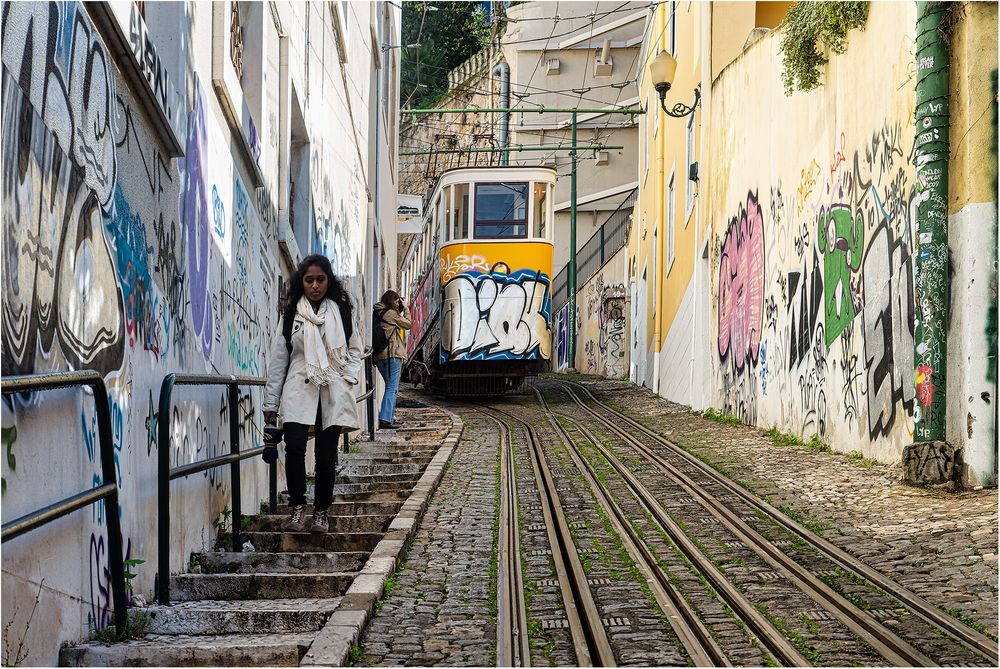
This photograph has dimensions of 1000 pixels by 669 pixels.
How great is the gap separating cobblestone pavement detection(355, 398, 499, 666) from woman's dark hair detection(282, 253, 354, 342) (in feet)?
4.56

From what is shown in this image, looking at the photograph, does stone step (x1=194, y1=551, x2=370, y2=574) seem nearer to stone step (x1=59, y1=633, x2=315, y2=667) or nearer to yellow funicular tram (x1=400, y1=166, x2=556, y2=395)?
stone step (x1=59, y1=633, x2=315, y2=667)

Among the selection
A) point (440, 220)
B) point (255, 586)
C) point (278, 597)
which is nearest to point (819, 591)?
point (278, 597)

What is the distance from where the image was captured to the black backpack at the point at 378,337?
1289 centimetres

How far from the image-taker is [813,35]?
1065 cm

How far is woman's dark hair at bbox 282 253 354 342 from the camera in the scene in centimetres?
590

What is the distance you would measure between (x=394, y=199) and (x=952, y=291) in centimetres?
1749

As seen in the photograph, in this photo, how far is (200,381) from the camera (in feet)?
16.4

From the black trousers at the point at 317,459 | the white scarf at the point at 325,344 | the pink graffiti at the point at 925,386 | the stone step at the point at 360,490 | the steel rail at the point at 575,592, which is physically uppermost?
the white scarf at the point at 325,344

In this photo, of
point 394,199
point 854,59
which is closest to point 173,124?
point 854,59

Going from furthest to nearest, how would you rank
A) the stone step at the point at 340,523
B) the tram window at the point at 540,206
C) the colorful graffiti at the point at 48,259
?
the tram window at the point at 540,206 → the stone step at the point at 340,523 → the colorful graffiti at the point at 48,259

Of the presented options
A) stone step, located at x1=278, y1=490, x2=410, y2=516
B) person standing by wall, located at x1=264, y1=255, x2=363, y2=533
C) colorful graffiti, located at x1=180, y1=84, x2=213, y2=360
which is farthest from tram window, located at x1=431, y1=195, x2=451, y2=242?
colorful graffiti, located at x1=180, y1=84, x2=213, y2=360

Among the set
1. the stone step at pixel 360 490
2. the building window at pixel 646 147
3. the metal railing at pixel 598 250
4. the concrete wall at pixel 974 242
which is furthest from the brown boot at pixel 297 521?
the metal railing at pixel 598 250

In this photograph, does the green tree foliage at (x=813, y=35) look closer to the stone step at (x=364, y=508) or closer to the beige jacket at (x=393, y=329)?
the beige jacket at (x=393, y=329)

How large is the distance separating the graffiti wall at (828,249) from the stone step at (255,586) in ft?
14.3
